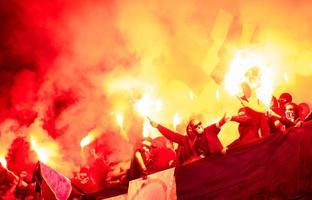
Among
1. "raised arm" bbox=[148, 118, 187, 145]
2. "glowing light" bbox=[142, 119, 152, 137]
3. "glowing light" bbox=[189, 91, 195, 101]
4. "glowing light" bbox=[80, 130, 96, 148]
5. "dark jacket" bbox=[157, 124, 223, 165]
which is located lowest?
"dark jacket" bbox=[157, 124, 223, 165]

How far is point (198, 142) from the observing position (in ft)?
19.0

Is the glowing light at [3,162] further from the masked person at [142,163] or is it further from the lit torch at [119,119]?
the masked person at [142,163]

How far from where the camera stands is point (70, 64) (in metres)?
8.59

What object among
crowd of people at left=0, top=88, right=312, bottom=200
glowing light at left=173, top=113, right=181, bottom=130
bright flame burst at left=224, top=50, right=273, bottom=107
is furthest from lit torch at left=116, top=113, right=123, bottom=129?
bright flame burst at left=224, top=50, right=273, bottom=107

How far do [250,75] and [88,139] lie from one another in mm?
3006

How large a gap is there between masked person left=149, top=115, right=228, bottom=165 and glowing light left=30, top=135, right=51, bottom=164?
3054 mm

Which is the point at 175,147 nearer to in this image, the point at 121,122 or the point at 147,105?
the point at 147,105

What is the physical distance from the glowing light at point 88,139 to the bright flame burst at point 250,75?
2498 millimetres

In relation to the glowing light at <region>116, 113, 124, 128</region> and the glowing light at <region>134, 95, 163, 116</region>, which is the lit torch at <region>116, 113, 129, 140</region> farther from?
the glowing light at <region>134, 95, 163, 116</region>

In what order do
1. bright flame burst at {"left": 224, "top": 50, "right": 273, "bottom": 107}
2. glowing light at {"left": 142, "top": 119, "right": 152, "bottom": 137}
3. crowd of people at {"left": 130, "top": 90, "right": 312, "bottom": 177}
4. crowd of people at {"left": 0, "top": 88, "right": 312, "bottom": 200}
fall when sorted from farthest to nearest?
glowing light at {"left": 142, "top": 119, "right": 152, "bottom": 137}
bright flame burst at {"left": 224, "top": 50, "right": 273, "bottom": 107}
crowd of people at {"left": 0, "top": 88, "right": 312, "bottom": 200}
crowd of people at {"left": 130, "top": 90, "right": 312, "bottom": 177}

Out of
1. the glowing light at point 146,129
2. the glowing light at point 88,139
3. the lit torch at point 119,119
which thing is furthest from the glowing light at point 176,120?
the glowing light at point 88,139

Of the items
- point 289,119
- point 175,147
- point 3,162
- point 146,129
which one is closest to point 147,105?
point 146,129

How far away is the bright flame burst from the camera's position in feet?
20.9

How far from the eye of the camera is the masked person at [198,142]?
563cm
